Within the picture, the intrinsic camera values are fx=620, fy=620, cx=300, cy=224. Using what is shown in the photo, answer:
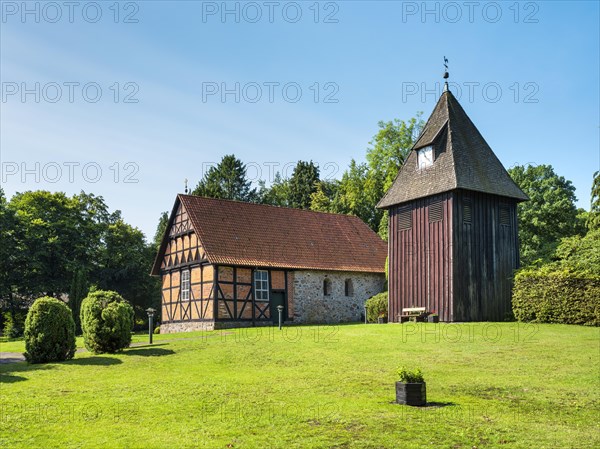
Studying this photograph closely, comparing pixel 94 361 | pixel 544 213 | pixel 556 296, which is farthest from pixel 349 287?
pixel 94 361

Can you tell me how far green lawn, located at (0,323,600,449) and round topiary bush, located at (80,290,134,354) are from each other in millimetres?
674

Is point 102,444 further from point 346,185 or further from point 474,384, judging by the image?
point 346,185

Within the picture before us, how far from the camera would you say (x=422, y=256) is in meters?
27.9

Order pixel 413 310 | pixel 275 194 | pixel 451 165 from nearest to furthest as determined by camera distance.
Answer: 1. pixel 451 165
2. pixel 413 310
3. pixel 275 194

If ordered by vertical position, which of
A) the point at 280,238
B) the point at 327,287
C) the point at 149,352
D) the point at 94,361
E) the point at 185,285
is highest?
the point at 280,238

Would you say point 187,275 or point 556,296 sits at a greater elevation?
point 187,275

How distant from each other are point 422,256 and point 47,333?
16.1 m

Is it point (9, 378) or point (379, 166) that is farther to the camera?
point (379, 166)

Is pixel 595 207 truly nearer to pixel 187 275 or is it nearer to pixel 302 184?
pixel 187 275

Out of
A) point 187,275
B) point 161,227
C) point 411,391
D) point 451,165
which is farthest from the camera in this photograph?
point 161,227

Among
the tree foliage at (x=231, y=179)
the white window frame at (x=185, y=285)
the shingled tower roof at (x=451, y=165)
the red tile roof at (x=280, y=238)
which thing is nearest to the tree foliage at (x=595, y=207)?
the shingled tower roof at (x=451, y=165)

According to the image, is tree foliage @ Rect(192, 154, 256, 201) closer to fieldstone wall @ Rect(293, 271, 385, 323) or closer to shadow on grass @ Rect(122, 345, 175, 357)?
fieldstone wall @ Rect(293, 271, 385, 323)

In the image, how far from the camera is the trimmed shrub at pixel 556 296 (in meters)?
23.9

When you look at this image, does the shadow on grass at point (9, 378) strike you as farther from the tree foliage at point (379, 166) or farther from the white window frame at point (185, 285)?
the tree foliage at point (379, 166)
